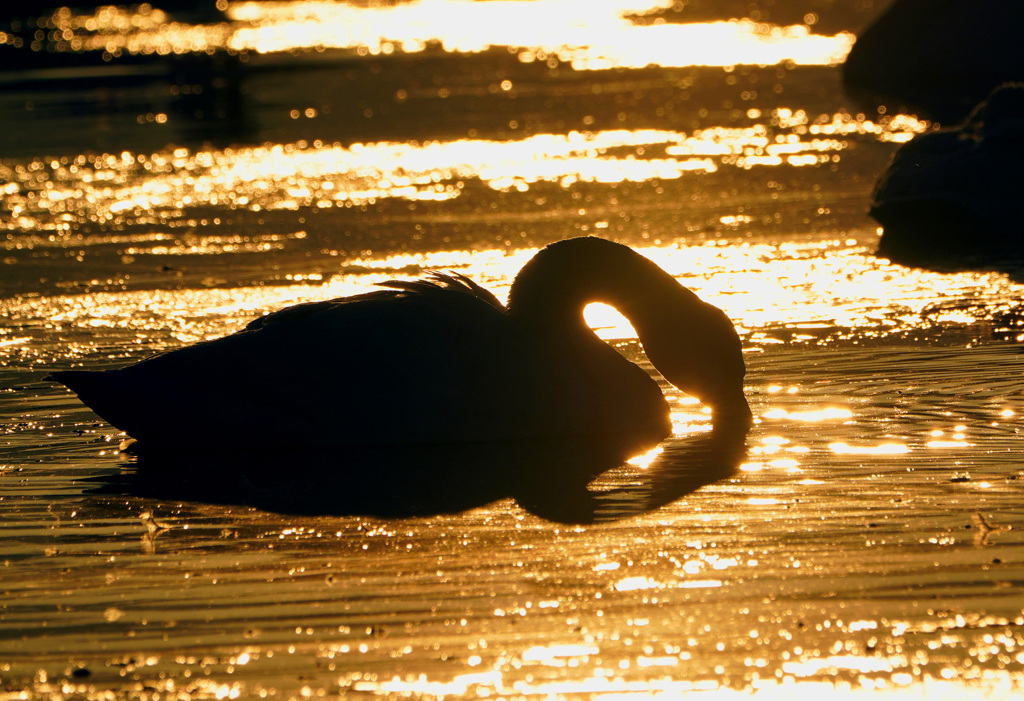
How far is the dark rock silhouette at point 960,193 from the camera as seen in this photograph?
37.1 ft

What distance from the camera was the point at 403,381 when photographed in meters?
6.74

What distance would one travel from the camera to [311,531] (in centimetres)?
577

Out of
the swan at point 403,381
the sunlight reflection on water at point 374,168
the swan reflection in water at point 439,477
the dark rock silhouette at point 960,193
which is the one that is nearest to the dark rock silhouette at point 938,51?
the sunlight reflection on water at point 374,168

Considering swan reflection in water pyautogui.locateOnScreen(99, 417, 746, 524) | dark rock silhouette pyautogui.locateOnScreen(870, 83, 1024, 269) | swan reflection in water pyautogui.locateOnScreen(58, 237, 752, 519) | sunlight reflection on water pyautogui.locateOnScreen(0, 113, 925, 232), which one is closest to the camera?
swan reflection in water pyautogui.locateOnScreen(99, 417, 746, 524)

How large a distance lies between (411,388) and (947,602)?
2.76 meters

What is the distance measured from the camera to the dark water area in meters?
4.42

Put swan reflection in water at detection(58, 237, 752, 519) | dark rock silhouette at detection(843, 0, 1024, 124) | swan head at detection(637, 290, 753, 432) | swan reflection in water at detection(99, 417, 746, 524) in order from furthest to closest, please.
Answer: dark rock silhouette at detection(843, 0, 1024, 124)
swan head at detection(637, 290, 753, 432)
swan reflection in water at detection(58, 237, 752, 519)
swan reflection in water at detection(99, 417, 746, 524)

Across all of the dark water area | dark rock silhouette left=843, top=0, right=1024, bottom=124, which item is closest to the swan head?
the dark water area

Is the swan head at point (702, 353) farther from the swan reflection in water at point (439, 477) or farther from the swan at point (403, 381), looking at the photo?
the swan reflection in water at point (439, 477)

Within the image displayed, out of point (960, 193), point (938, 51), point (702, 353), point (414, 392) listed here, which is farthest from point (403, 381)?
point (938, 51)

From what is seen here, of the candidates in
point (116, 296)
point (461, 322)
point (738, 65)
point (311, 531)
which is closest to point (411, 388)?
point (461, 322)

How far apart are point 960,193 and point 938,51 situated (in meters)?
10.7

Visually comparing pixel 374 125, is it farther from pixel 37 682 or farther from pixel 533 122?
pixel 37 682

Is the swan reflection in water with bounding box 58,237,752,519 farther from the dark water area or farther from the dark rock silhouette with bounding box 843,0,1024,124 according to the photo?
the dark rock silhouette with bounding box 843,0,1024,124
